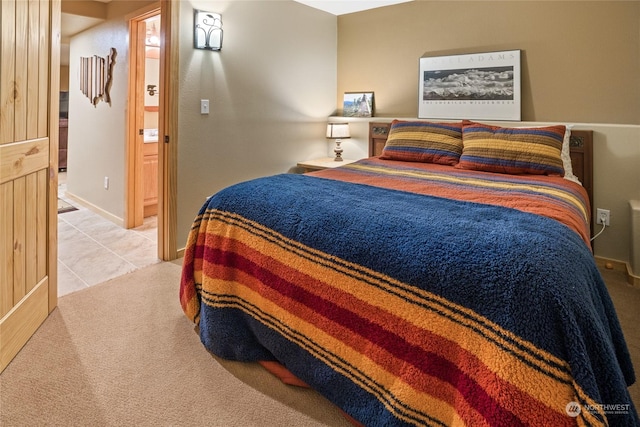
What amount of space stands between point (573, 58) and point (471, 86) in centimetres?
77

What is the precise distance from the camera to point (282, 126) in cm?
388

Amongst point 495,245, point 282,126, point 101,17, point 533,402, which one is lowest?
point 533,402

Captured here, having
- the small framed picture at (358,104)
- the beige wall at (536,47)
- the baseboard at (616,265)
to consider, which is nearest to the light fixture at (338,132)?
the small framed picture at (358,104)

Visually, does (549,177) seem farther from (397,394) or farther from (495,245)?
(397,394)

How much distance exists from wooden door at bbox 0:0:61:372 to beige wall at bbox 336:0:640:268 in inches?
120

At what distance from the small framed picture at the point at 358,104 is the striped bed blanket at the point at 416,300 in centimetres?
237

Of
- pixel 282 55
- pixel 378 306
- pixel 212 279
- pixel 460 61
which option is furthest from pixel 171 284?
pixel 460 61

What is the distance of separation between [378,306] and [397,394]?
265 millimetres

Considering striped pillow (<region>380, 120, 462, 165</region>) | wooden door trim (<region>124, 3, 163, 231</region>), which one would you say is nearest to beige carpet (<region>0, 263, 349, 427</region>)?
wooden door trim (<region>124, 3, 163, 231</region>)

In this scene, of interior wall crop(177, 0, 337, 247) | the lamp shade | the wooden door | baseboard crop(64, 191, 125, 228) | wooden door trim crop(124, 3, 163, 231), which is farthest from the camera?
the lamp shade

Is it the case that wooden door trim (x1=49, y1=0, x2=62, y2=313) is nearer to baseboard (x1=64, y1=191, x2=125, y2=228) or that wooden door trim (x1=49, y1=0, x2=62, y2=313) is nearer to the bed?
the bed

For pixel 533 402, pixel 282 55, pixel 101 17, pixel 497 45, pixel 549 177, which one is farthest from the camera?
pixel 101 17

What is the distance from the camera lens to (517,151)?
2709 millimetres

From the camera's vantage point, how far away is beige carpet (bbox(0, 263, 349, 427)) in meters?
1.43
